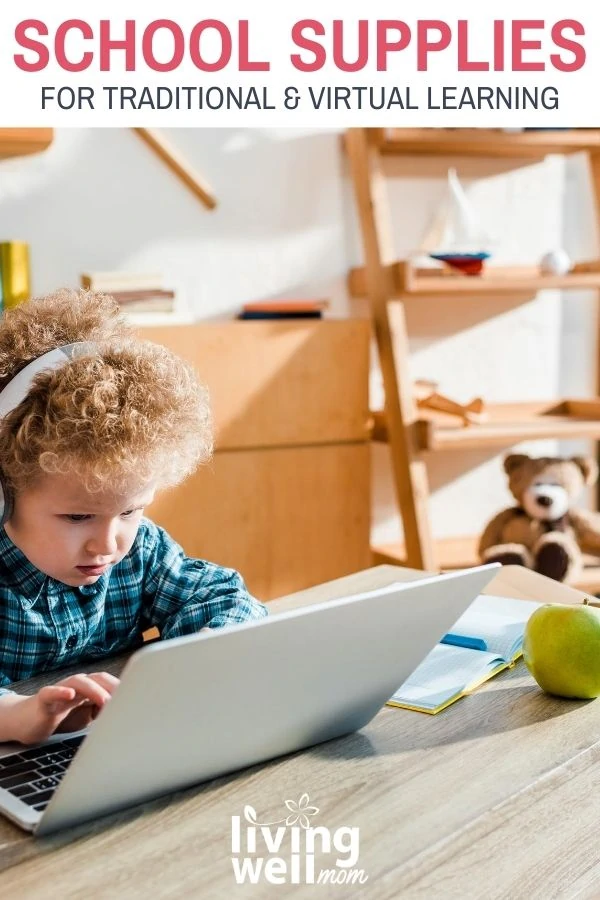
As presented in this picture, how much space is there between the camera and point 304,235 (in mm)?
3197

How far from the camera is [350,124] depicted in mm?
3066

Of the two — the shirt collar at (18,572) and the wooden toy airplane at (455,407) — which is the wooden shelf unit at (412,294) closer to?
the wooden toy airplane at (455,407)

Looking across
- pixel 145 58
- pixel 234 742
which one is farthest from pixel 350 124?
pixel 234 742

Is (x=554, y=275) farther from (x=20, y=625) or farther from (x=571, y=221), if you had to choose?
(x=20, y=625)

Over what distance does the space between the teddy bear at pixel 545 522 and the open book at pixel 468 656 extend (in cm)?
161

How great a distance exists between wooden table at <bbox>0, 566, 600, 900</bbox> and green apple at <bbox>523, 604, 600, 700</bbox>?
40mm

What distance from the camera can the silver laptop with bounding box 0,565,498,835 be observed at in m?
0.72

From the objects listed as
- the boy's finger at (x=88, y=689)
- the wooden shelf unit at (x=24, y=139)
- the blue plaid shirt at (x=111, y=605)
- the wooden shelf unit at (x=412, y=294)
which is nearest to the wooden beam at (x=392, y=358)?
the wooden shelf unit at (x=412, y=294)

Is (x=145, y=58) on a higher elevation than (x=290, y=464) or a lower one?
higher

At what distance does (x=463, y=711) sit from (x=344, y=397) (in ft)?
6.38

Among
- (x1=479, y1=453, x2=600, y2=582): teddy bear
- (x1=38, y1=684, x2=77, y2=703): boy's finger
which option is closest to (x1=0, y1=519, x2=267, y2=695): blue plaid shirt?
(x1=38, y1=684, x2=77, y2=703): boy's finger

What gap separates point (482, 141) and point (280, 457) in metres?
1.07

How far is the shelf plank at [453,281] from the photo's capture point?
2.91 m

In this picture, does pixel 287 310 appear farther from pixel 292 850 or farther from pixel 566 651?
pixel 292 850
